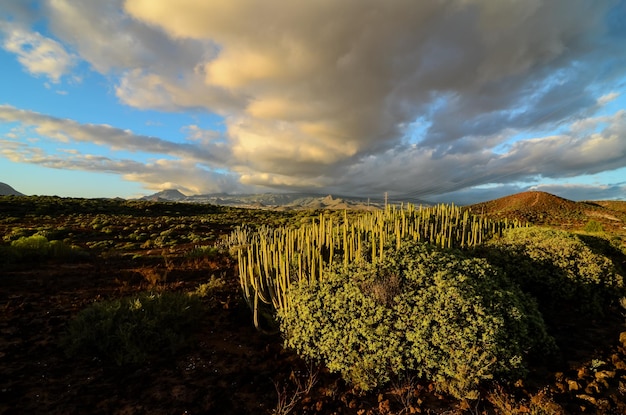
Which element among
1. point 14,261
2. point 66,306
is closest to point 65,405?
point 66,306

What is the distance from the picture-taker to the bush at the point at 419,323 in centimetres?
465

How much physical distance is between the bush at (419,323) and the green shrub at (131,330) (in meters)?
2.24

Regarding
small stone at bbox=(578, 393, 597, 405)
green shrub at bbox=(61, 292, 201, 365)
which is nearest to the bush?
small stone at bbox=(578, 393, 597, 405)

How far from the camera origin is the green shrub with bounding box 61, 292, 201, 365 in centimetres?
559

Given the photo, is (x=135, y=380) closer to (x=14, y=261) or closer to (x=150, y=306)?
(x=150, y=306)

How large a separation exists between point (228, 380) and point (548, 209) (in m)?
45.9

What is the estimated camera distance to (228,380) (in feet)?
16.5

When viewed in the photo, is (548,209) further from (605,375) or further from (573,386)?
(573,386)

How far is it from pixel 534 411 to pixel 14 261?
15860mm

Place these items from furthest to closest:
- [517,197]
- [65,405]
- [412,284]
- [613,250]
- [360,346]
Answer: [517,197] < [613,250] < [412,284] < [360,346] < [65,405]

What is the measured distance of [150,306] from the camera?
6.73 metres

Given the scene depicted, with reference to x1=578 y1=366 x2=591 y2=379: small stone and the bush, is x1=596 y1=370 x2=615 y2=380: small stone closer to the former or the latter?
x1=578 y1=366 x2=591 y2=379: small stone

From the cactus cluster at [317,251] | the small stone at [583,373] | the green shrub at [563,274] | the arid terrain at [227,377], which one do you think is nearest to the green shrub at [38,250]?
the arid terrain at [227,377]

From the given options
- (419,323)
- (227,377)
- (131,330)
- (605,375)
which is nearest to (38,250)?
(131,330)
